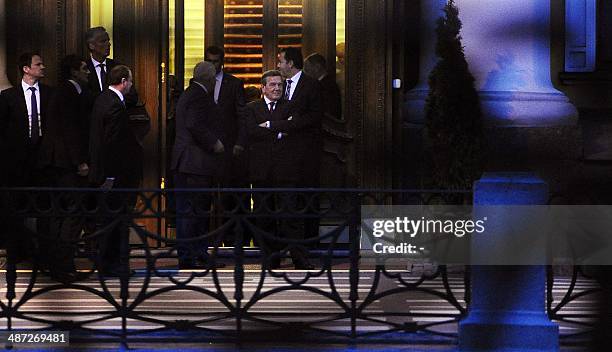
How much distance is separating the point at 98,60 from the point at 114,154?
203 cm

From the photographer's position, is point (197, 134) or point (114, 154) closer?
point (114, 154)

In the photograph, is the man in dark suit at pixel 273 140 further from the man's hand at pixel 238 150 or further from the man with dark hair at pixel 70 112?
the man with dark hair at pixel 70 112

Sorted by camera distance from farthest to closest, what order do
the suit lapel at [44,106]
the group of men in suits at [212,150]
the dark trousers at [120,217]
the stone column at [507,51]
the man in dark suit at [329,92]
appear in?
1. the dark trousers at [120,217]
2. the group of men in suits at [212,150]
3. the man in dark suit at [329,92]
4. the suit lapel at [44,106]
5. the stone column at [507,51]

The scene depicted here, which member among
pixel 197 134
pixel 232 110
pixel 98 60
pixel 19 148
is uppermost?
pixel 98 60

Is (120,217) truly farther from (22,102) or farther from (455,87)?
(455,87)

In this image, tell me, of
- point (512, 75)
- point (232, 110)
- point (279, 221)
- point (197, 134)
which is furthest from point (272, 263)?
point (512, 75)

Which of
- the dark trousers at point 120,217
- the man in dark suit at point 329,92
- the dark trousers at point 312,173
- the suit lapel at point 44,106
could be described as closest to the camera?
→ the suit lapel at point 44,106

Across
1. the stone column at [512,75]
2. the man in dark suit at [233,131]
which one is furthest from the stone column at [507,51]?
the man in dark suit at [233,131]

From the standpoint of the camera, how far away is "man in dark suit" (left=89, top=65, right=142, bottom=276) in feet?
5.93

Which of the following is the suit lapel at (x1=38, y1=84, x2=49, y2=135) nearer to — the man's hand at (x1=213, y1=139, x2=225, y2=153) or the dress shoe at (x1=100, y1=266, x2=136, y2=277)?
the dress shoe at (x1=100, y1=266, x2=136, y2=277)

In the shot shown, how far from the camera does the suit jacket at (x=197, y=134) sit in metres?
6.63

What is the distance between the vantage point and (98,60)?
5.63ft

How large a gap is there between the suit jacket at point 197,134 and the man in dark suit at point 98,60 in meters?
4.57

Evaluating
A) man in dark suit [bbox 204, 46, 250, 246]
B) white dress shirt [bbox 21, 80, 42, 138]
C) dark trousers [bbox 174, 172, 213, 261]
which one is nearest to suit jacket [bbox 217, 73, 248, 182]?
man in dark suit [bbox 204, 46, 250, 246]
